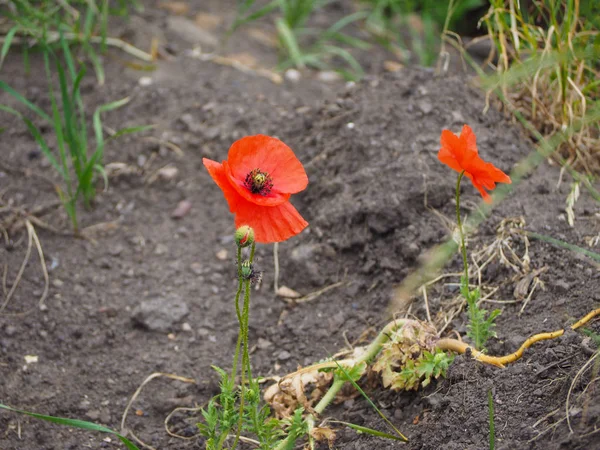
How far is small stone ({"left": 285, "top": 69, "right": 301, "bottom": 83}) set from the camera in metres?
3.38

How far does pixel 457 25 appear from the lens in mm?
4125

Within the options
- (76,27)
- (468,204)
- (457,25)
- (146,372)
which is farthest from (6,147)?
(457,25)

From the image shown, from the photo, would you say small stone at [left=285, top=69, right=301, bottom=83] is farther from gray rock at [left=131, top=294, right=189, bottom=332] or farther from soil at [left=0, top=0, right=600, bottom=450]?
gray rock at [left=131, top=294, right=189, bottom=332]

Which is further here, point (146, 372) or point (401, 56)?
point (401, 56)

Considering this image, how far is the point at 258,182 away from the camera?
140 centimetres

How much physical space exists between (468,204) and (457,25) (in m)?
2.29

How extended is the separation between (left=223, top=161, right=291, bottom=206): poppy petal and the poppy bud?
2.4 inches

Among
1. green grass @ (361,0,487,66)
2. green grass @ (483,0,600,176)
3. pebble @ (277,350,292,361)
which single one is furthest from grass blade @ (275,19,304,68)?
pebble @ (277,350,292,361)

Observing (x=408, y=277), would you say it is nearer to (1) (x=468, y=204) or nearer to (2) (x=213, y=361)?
(1) (x=468, y=204)

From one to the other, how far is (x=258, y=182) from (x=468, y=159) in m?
0.43

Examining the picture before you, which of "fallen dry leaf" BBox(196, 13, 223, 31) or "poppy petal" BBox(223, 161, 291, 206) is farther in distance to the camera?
"fallen dry leaf" BBox(196, 13, 223, 31)

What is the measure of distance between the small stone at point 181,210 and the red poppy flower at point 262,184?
116 centimetres

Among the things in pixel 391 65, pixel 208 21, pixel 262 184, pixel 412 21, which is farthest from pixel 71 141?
pixel 412 21

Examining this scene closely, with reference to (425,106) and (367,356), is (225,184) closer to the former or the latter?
(367,356)
